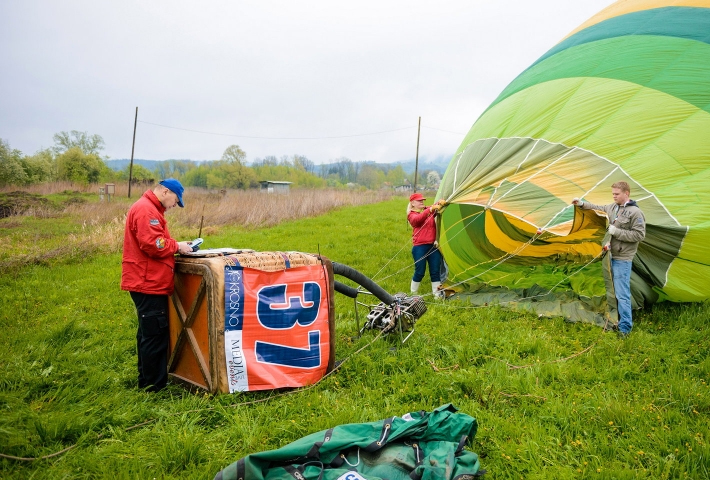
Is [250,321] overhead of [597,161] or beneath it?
beneath

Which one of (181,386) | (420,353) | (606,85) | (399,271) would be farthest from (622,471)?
(399,271)

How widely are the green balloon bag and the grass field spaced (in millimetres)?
292

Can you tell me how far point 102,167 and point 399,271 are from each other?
41971 mm

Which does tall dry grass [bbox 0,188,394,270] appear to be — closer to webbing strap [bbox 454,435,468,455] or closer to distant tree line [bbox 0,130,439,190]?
webbing strap [bbox 454,435,468,455]

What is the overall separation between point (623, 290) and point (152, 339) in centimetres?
475

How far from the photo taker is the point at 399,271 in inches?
311

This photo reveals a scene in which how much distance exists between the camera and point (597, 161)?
5.31m

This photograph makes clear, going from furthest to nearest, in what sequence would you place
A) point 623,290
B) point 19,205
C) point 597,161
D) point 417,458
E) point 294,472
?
point 19,205 → point 597,161 → point 623,290 → point 417,458 → point 294,472

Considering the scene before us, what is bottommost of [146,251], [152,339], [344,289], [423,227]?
[152,339]

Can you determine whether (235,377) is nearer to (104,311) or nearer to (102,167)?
(104,311)

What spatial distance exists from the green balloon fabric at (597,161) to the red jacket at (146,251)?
381 cm

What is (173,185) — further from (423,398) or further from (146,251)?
(423,398)

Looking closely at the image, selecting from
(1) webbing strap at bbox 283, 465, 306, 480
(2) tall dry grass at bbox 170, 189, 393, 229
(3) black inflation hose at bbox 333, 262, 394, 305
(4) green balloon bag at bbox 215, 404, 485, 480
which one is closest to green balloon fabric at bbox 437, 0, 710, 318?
(3) black inflation hose at bbox 333, 262, 394, 305

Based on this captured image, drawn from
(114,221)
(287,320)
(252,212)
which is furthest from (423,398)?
(252,212)
